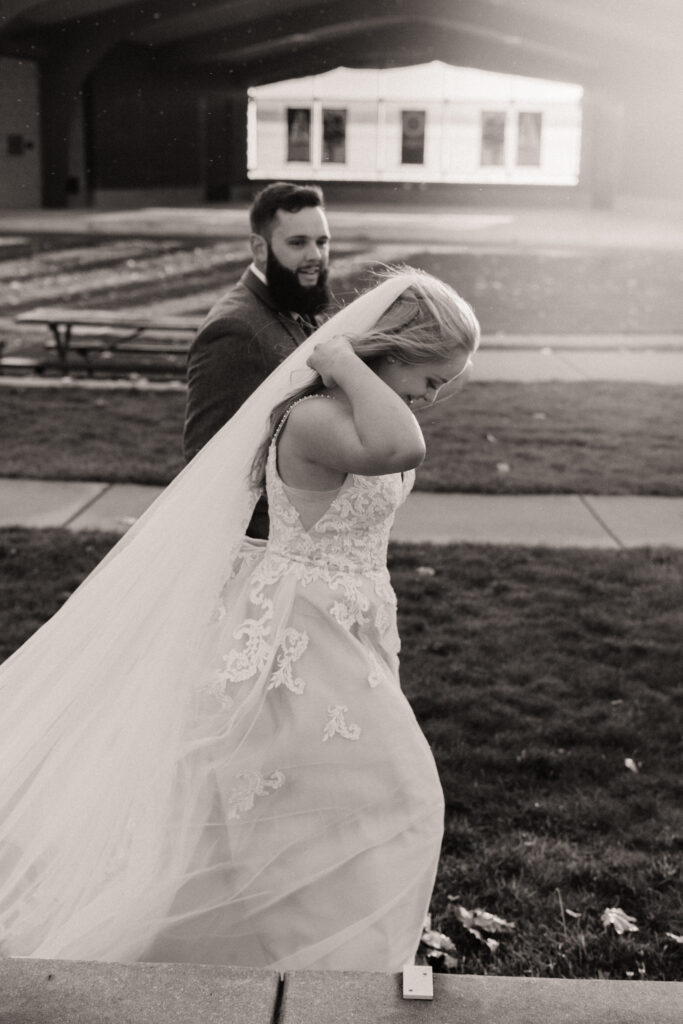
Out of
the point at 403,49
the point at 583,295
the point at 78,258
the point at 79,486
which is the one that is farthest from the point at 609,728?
the point at 403,49

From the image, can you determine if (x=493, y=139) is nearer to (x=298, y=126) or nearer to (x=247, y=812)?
(x=298, y=126)

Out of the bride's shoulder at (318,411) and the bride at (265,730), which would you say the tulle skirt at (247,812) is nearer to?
the bride at (265,730)

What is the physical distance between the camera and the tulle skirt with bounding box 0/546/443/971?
2.67 m

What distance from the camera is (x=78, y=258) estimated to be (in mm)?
20312

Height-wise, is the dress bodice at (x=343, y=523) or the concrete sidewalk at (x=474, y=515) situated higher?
the dress bodice at (x=343, y=523)

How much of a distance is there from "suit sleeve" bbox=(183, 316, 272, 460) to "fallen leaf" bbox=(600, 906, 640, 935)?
1.85m

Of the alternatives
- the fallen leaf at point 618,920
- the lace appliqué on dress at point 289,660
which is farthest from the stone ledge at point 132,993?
the fallen leaf at point 618,920

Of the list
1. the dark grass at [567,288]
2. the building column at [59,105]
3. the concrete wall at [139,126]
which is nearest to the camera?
the dark grass at [567,288]

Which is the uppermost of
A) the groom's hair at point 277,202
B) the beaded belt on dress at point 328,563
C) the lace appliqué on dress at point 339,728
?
the groom's hair at point 277,202

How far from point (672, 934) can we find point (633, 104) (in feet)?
129

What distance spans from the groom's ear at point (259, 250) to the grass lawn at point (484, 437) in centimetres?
358

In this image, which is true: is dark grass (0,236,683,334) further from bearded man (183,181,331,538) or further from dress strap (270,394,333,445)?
dress strap (270,394,333,445)

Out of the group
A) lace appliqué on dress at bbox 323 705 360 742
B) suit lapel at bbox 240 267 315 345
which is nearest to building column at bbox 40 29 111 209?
suit lapel at bbox 240 267 315 345

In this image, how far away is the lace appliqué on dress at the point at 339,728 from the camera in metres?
2.76
